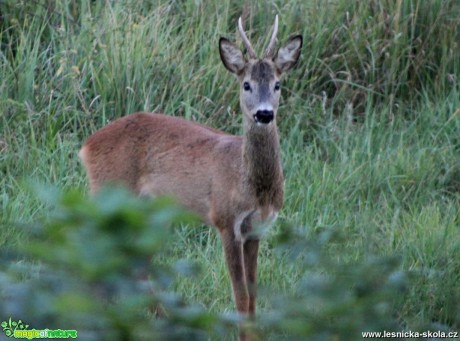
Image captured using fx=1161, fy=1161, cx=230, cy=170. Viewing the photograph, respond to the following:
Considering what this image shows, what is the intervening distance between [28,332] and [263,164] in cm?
349

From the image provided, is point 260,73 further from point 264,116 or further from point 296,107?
point 296,107

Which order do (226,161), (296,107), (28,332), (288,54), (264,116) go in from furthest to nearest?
(296,107)
(288,54)
(226,161)
(264,116)
(28,332)

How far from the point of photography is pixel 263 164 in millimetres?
6012

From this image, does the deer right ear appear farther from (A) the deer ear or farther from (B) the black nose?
(B) the black nose

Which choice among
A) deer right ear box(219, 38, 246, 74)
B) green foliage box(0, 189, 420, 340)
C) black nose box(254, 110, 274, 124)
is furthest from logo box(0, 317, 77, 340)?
deer right ear box(219, 38, 246, 74)

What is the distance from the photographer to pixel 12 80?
773 centimetres

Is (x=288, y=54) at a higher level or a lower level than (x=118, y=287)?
lower

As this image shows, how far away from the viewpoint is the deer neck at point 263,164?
5.94m

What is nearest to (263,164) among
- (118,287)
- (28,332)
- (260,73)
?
(260,73)

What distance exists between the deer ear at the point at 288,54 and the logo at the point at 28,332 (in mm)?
3661

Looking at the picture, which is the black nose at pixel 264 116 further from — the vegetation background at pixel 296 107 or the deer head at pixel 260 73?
the vegetation background at pixel 296 107

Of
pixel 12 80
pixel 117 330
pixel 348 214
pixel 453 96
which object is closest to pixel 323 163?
pixel 348 214

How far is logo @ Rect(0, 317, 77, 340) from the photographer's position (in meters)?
2.45

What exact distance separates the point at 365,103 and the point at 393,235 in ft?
6.39
